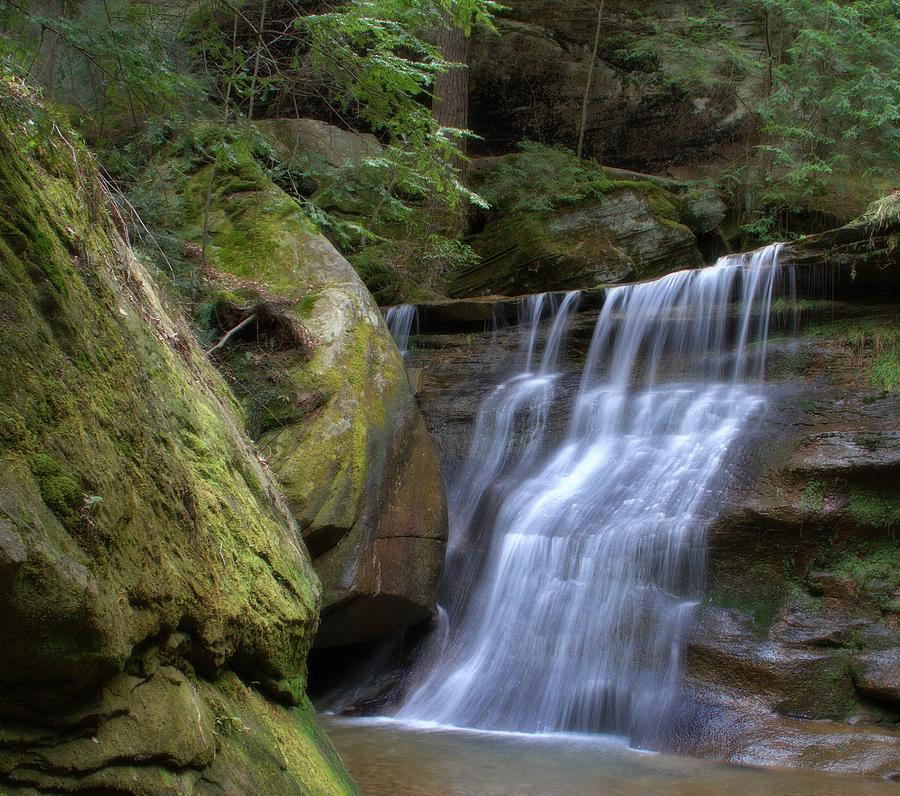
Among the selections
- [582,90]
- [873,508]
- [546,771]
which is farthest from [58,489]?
[582,90]

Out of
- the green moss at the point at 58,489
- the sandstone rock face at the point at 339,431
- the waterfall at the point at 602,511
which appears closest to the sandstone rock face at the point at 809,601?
the waterfall at the point at 602,511

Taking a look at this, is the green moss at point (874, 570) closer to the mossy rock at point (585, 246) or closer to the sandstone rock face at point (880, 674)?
the sandstone rock face at point (880, 674)

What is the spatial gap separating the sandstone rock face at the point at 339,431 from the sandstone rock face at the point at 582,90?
38.3ft

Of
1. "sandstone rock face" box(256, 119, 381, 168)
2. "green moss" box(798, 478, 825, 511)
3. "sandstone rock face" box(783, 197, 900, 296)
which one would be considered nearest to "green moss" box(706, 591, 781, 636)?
"green moss" box(798, 478, 825, 511)

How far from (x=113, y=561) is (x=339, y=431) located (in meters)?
4.71

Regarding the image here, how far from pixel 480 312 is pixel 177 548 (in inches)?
358

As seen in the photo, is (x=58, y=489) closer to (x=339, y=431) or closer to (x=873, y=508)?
(x=339, y=431)

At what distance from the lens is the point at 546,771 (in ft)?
16.5

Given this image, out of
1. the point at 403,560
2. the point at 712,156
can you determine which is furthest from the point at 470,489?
the point at 712,156

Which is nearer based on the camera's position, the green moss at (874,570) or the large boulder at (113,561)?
the large boulder at (113,561)

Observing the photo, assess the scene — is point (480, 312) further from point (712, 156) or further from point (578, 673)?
point (712, 156)

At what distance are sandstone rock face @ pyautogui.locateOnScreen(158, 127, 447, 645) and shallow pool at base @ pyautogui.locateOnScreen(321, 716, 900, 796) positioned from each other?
1278mm

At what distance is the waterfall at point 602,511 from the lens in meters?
6.40

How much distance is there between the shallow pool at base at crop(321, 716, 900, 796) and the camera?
183 inches
